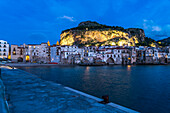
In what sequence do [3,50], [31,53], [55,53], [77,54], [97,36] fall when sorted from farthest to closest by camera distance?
[97,36] < [77,54] < [31,53] < [3,50] < [55,53]

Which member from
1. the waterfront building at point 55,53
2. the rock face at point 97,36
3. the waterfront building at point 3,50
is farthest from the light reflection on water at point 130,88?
the rock face at point 97,36

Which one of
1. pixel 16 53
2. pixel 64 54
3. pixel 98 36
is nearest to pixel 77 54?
pixel 64 54

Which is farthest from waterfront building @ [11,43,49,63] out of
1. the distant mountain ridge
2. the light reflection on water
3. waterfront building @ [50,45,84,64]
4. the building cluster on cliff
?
the light reflection on water

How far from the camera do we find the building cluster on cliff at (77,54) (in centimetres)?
8594

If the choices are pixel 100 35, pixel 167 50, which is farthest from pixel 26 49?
pixel 167 50

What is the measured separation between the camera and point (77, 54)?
88875 millimetres

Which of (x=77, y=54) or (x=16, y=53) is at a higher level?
(x=16, y=53)

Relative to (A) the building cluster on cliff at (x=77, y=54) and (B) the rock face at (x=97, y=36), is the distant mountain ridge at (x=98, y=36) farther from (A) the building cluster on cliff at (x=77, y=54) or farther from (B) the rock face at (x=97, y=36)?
(A) the building cluster on cliff at (x=77, y=54)

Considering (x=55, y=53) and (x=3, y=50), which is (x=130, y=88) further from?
(x=3, y=50)

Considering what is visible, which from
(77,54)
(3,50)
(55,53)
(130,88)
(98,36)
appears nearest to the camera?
(130,88)

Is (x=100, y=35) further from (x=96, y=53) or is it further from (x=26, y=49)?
(x=26, y=49)

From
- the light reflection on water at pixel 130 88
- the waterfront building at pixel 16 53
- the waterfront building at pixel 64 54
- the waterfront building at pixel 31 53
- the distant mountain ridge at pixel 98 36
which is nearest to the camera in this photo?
the light reflection on water at pixel 130 88

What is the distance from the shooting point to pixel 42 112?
18.7ft

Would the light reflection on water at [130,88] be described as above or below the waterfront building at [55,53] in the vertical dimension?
below
